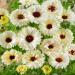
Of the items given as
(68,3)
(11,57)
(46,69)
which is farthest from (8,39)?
(68,3)

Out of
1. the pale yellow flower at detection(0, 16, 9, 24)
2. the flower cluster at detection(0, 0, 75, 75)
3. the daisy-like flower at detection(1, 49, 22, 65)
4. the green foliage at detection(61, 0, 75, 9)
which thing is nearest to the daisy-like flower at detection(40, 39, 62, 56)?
the flower cluster at detection(0, 0, 75, 75)

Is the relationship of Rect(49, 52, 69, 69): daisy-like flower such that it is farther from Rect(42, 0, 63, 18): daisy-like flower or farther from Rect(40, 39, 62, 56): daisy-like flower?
Rect(42, 0, 63, 18): daisy-like flower

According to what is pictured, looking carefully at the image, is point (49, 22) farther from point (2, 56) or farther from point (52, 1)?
point (2, 56)

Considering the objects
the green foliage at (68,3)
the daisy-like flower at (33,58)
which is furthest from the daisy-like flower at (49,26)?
the green foliage at (68,3)

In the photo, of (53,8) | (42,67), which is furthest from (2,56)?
(53,8)

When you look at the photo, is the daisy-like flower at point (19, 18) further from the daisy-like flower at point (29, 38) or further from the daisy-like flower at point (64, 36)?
the daisy-like flower at point (64, 36)

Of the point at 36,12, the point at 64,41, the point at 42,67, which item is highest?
the point at 36,12

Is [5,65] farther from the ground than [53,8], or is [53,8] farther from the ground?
[53,8]
